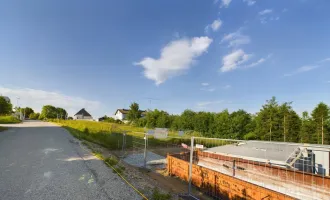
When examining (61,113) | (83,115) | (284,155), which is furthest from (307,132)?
(61,113)

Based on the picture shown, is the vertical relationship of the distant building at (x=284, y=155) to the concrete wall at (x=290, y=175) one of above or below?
above

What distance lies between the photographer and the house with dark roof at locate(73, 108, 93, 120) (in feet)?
234

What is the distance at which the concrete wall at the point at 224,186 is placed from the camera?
165 inches

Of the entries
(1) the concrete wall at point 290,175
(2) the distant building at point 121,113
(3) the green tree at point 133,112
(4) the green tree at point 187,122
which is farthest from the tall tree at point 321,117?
(2) the distant building at point 121,113

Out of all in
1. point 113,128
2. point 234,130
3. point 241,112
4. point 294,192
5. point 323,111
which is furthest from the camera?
point 241,112

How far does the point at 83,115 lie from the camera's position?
240 ft

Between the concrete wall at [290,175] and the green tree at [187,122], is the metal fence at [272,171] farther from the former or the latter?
the green tree at [187,122]

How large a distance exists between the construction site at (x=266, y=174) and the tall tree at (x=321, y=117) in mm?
13596

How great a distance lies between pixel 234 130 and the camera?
2058 centimetres

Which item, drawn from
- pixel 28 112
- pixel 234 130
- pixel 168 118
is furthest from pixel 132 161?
pixel 28 112

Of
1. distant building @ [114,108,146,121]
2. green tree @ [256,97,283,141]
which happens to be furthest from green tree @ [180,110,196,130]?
distant building @ [114,108,146,121]

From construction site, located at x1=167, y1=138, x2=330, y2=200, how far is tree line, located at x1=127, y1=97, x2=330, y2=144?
549 inches

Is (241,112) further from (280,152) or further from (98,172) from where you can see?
(98,172)

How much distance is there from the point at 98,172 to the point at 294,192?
644 cm
